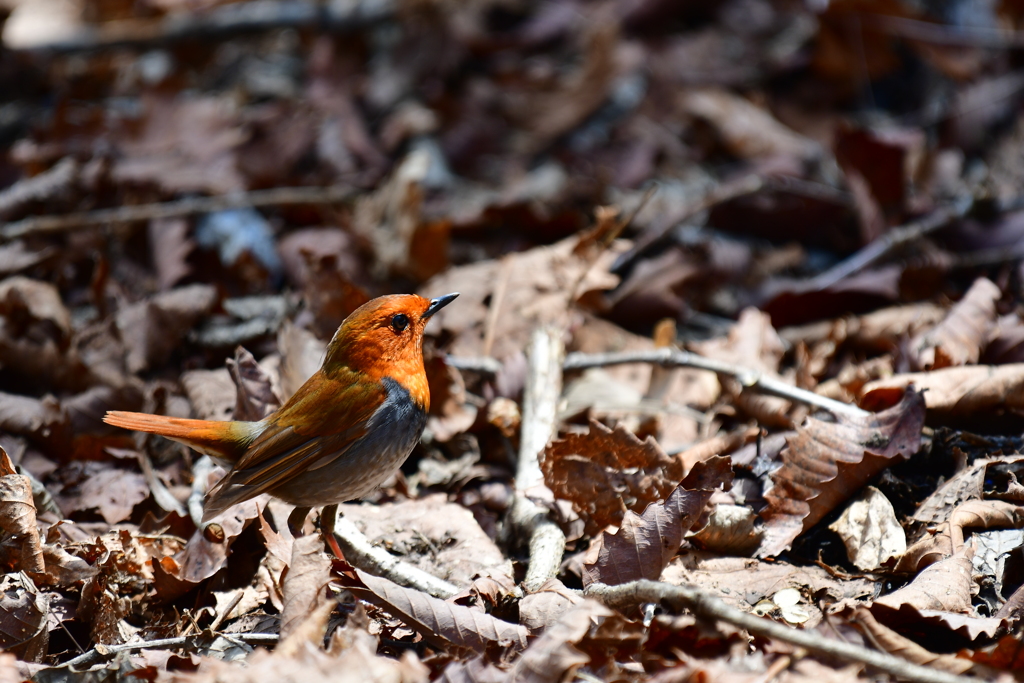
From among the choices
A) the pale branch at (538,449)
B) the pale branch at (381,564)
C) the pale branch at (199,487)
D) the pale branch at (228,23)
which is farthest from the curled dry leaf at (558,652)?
the pale branch at (228,23)

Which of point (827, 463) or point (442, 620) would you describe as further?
point (827, 463)

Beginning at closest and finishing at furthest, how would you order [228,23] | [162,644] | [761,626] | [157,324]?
[761,626]
[162,644]
[157,324]
[228,23]

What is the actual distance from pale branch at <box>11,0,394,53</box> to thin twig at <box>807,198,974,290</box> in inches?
179

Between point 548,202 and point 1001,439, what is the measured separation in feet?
11.7

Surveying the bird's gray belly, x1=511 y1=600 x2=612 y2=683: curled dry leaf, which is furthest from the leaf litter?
the bird's gray belly

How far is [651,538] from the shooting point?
2834 mm

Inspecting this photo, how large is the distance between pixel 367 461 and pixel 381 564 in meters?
0.42

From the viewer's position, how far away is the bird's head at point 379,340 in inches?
140

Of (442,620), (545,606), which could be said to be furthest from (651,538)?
(442,620)

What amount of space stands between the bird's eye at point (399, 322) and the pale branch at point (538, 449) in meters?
0.69

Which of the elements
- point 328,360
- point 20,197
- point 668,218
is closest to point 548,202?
point 668,218

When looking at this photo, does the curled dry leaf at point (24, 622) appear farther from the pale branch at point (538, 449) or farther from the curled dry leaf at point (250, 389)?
the pale branch at point (538, 449)

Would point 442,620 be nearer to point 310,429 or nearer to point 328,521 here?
point 328,521

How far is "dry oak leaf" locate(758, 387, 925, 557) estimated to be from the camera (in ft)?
10.4
